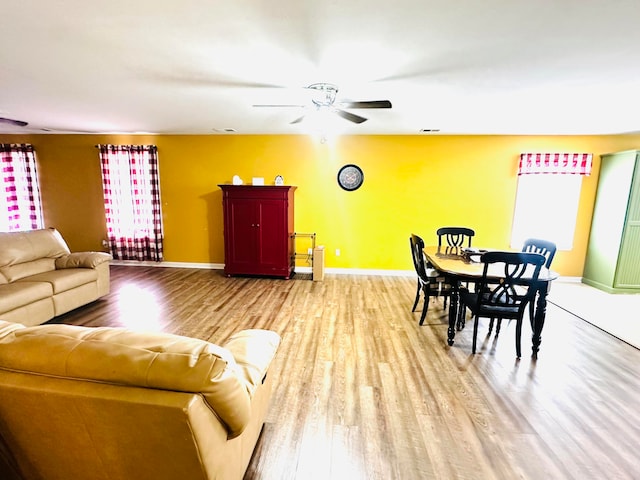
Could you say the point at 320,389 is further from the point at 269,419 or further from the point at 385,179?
the point at 385,179

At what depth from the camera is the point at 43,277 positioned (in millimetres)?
3221

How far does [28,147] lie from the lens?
531 cm

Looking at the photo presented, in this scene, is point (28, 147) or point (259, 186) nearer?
point (259, 186)

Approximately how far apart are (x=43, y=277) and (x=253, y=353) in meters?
3.18

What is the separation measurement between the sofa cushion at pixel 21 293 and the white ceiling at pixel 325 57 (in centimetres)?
194

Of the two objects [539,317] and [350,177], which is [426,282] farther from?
[350,177]

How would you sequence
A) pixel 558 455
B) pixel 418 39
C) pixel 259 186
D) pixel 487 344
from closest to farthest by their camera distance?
pixel 558 455 → pixel 418 39 → pixel 487 344 → pixel 259 186

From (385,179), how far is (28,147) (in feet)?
21.2

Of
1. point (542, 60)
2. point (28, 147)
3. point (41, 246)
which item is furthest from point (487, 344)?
point (28, 147)

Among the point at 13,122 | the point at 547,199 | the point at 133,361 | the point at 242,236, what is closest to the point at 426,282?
the point at 133,361

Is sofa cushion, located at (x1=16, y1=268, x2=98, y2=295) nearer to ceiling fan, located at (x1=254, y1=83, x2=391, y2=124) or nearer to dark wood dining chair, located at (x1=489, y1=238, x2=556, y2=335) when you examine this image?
ceiling fan, located at (x1=254, y1=83, x2=391, y2=124)

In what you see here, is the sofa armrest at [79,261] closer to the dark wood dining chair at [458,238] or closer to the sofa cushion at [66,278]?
the sofa cushion at [66,278]

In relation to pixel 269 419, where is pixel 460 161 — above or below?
above

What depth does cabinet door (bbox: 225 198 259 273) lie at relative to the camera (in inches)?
189
